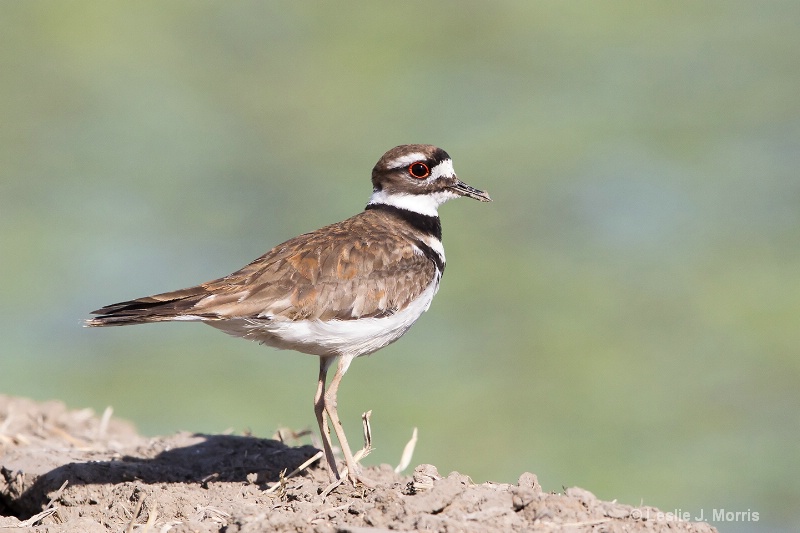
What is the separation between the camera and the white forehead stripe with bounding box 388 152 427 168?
255 inches

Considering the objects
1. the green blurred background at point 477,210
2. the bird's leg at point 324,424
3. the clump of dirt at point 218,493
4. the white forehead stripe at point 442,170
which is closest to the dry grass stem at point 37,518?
the clump of dirt at point 218,493

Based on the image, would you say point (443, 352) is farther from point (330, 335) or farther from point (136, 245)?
point (330, 335)

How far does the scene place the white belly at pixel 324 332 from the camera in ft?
17.9

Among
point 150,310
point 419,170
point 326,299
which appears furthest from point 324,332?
point 419,170

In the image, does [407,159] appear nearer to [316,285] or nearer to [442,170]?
[442,170]

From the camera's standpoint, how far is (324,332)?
18.1ft

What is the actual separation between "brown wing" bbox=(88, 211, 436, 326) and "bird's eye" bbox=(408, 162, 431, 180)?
1.71 feet

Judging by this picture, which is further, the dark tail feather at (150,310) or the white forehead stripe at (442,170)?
the white forehead stripe at (442,170)

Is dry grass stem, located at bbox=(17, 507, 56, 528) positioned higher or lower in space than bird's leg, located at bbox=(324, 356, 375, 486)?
lower

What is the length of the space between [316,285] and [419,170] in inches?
49.3

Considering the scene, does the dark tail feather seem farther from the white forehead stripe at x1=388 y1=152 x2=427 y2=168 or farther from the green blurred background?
the green blurred background

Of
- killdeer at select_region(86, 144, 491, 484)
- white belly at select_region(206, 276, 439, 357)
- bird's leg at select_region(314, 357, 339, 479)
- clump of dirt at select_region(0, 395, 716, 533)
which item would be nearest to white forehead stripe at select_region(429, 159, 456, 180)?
killdeer at select_region(86, 144, 491, 484)

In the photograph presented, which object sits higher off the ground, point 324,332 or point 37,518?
point 324,332

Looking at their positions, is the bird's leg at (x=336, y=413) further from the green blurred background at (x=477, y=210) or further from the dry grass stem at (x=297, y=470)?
the green blurred background at (x=477, y=210)
